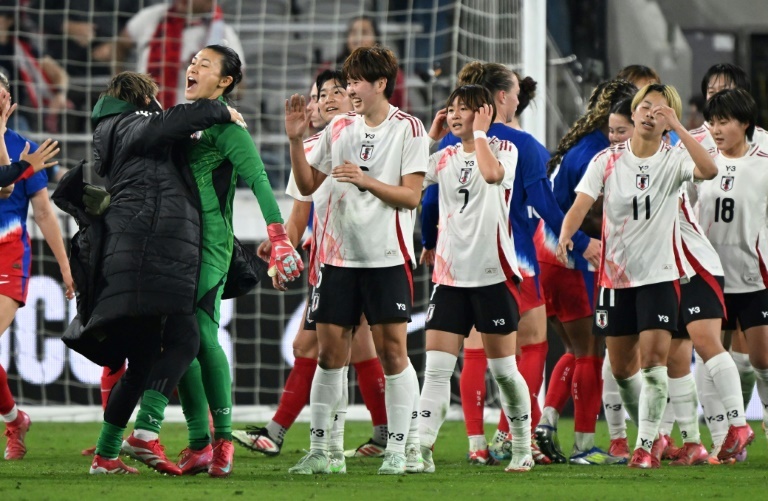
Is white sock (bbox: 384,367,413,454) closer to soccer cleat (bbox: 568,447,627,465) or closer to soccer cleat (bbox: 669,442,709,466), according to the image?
soccer cleat (bbox: 568,447,627,465)

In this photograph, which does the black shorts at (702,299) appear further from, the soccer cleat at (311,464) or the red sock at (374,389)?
the soccer cleat at (311,464)

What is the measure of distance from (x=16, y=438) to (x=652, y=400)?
130 inches

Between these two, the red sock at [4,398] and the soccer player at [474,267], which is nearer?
the soccer player at [474,267]

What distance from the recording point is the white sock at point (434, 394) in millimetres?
5977

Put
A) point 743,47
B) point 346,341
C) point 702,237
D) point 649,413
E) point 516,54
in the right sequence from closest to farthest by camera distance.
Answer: point 346,341 < point 649,413 < point 702,237 < point 516,54 < point 743,47

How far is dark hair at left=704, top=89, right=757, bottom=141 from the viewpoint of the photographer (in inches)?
254

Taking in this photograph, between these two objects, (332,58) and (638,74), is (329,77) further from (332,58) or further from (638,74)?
(332,58)

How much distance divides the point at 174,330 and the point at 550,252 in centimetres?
260

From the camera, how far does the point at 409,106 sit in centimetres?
1122

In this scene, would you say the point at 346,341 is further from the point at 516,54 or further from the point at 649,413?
the point at 516,54

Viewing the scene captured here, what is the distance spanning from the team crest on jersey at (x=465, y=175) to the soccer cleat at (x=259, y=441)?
1815mm

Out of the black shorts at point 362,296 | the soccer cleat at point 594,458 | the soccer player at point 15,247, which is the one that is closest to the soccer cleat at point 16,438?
the soccer player at point 15,247

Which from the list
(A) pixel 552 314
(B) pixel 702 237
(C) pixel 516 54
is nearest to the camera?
(B) pixel 702 237

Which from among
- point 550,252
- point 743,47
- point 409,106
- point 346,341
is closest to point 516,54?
point 409,106
